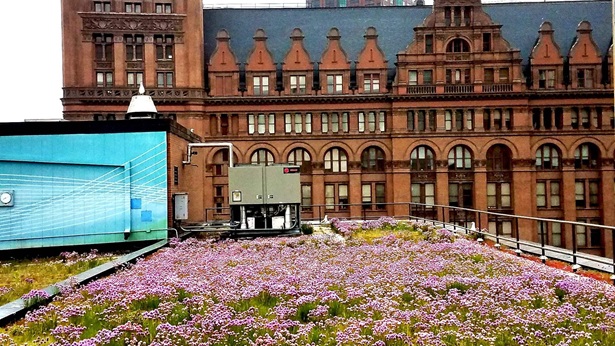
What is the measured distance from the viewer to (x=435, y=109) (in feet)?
187

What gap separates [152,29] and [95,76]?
256 inches

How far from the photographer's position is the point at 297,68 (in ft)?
190

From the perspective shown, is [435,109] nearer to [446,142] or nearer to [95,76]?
[446,142]

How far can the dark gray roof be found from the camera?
6103cm

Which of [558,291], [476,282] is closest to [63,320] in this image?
[476,282]

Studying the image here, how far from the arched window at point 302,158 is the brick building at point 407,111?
0.10 meters

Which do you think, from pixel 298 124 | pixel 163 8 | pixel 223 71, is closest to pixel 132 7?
pixel 163 8

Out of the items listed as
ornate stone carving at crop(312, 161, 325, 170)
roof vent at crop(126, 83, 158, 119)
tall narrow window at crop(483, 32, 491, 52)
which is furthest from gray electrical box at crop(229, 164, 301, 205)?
tall narrow window at crop(483, 32, 491, 52)

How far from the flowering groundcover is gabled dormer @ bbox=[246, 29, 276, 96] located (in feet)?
131

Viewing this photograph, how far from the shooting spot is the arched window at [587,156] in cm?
5769

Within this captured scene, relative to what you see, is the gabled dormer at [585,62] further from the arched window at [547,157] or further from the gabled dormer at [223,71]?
the gabled dormer at [223,71]

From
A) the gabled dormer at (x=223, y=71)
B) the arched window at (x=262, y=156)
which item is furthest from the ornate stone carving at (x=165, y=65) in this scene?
the arched window at (x=262, y=156)

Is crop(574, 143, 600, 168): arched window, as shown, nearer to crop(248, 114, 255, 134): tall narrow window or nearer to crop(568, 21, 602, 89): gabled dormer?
crop(568, 21, 602, 89): gabled dormer

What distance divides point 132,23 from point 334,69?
60.8 feet
